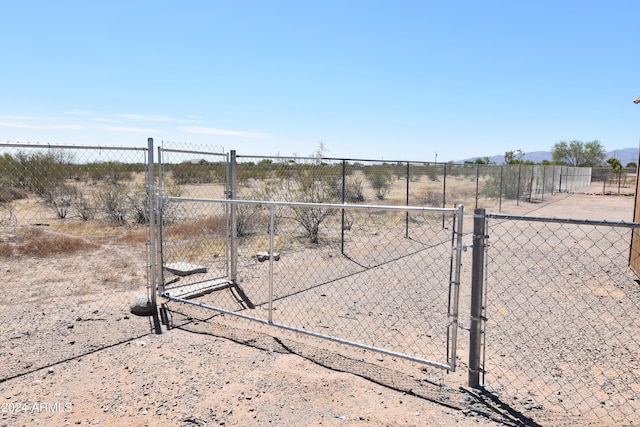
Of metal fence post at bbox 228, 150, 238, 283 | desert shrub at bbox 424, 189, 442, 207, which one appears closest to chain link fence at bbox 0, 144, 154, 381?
metal fence post at bbox 228, 150, 238, 283

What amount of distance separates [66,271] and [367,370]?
6634 millimetres

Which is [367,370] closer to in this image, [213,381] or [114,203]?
[213,381]

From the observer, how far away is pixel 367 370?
4.45 meters

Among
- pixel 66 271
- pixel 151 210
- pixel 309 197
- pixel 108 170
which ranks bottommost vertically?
pixel 66 271

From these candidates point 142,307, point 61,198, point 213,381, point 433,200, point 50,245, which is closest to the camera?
point 213,381

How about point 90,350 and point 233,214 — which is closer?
point 90,350

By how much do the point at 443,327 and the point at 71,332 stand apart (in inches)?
169

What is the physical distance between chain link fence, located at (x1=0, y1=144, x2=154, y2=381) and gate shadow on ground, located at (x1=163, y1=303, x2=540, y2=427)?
1.76 feet

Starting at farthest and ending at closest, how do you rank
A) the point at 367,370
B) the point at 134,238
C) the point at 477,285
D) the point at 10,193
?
1. the point at 10,193
2. the point at 134,238
3. the point at 367,370
4. the point at 477,285

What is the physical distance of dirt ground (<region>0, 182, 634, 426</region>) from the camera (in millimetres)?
3611

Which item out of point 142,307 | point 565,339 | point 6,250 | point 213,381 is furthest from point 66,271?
point 565,339

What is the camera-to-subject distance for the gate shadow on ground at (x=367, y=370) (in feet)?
12.0

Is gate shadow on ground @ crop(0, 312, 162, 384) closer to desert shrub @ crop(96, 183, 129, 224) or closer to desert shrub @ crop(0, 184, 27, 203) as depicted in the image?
desert shrub @ crop(96, 183, 129, 224)

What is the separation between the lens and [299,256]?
10281 mm
